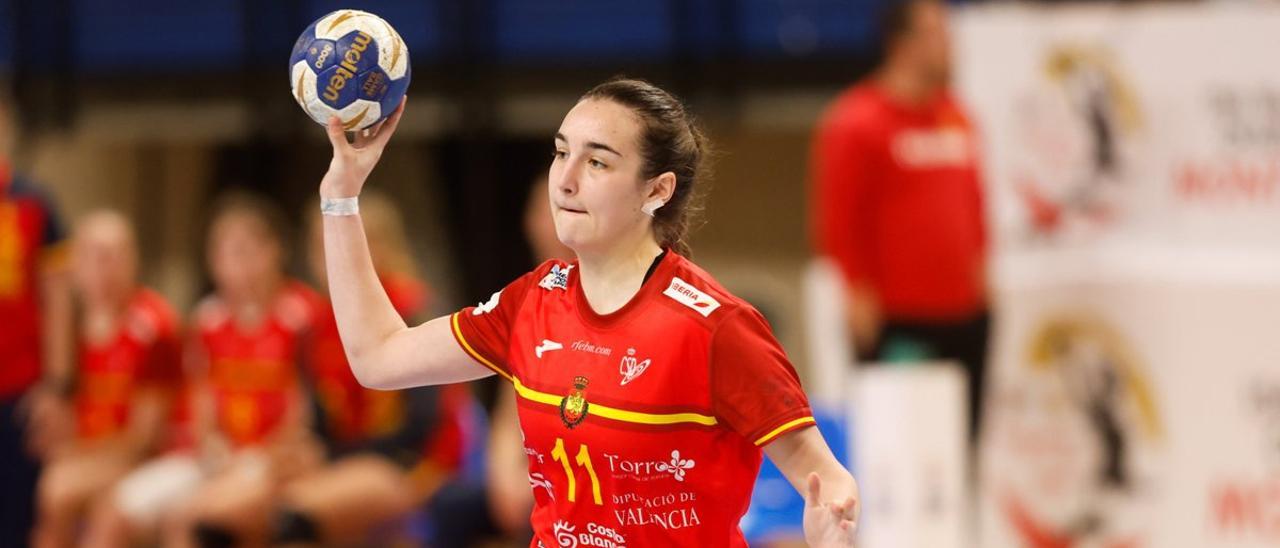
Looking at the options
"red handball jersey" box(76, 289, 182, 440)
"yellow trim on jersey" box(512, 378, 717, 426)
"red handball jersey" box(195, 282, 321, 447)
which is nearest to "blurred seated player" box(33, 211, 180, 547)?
"red handball jersey" box(76, 289, 182, 440)

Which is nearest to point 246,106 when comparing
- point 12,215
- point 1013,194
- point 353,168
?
point 12,215

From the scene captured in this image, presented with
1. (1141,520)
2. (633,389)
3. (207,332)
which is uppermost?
(633,389)

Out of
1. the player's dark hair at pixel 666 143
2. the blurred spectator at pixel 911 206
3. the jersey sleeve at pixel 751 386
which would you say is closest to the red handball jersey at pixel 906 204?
the blurred spectator at pixel 911 206

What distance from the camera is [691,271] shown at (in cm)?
289

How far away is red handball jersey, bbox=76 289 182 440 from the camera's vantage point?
7645mm

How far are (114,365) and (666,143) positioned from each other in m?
5.43

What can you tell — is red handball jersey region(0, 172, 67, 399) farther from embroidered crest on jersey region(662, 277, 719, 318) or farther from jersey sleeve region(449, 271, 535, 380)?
embroidered crest on jersey region(662, 277, 719, 318)

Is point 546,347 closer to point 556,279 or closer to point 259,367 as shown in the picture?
point 556,279

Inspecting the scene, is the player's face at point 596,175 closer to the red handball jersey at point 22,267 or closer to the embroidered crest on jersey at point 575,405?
the embroidered crest on jersey at point 575,405

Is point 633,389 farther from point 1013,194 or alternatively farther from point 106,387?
point 106,387

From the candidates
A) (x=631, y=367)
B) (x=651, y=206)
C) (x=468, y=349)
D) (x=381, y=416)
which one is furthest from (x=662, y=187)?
(x=381, y=416)

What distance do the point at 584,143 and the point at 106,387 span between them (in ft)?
17.9

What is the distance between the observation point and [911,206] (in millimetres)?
6762

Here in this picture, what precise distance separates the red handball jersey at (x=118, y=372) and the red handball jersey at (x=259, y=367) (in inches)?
23.8
